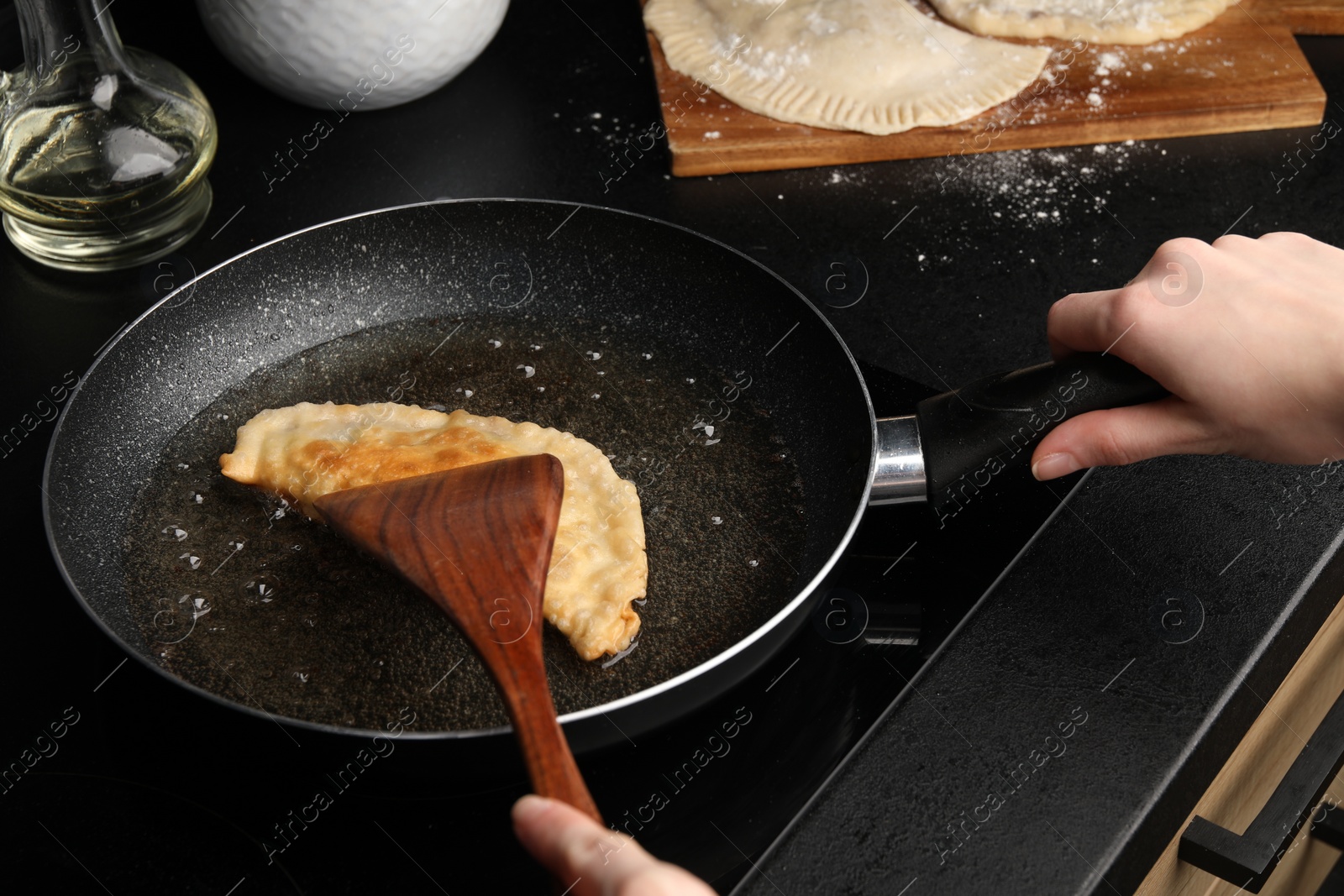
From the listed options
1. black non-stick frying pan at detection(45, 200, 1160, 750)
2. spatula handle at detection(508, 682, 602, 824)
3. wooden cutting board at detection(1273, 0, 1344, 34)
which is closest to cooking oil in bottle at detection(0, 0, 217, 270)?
black non-stick frying pan at detection(45, 200, 1160, 750)

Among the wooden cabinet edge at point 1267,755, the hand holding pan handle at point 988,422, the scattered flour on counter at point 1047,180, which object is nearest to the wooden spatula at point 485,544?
the hand holding pan handle at point 988,422

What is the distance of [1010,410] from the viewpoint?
0.86 meters

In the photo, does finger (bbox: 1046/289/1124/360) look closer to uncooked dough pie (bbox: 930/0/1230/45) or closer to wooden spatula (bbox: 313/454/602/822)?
wooden spatula (bbox: 313/454/602/822)

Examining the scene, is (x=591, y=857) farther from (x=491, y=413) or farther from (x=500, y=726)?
(x=491, y=413)

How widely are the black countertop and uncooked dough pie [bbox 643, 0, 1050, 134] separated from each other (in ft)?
0.22

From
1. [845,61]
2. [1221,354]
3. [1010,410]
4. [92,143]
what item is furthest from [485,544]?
[845,61]

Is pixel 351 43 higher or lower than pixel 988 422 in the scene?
higher

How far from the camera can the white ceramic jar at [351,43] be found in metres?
1.19

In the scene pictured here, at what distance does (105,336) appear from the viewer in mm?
1146

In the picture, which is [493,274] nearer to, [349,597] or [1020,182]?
[349,597]

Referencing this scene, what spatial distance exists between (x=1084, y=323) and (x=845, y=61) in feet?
1.99

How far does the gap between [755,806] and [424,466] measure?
0.39m

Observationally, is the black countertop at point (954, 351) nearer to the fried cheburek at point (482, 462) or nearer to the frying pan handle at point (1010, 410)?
the frying pan handle at point (1010, 410)

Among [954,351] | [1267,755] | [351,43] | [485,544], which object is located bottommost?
[1267,755]
